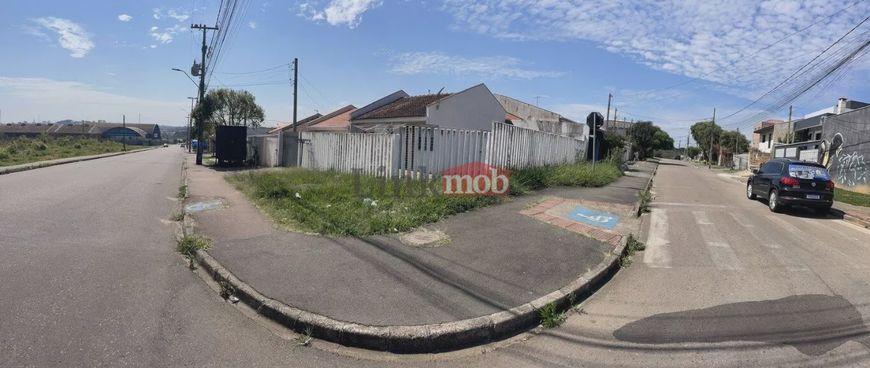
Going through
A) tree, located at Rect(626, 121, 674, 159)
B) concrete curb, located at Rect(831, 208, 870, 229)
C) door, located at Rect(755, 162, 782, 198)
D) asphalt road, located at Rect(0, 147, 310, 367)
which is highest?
tree, located at Rect(626, 121, 674, 159)

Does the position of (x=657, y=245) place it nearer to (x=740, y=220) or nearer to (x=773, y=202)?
(x=740, y=220)

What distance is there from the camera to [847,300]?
4.92m

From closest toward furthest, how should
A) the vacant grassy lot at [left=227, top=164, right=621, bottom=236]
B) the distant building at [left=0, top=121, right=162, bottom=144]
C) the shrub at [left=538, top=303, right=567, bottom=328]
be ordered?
the shrub at [left=538, top=303, right=567, bottom=328]
the vacant grassy lot at [left=227, top=164, right=621, bottom=236]
the distant building at [left=0, top=121, right=162, bottom=144]

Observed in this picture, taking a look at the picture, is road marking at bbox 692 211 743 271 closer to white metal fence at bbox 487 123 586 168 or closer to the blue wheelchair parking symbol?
the blue wheelchair parking symbol

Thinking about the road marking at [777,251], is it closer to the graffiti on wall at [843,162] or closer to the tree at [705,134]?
the graffiti on wall at [843,162]

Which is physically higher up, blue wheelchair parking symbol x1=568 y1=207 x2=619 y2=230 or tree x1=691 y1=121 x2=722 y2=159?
tree x1=691 y1=121 x2=722 y2=159

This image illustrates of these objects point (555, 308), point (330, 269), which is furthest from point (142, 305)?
point (555, 308)

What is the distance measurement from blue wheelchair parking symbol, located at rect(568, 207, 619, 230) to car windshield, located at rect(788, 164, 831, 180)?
5985mm

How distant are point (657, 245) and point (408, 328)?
5.62m

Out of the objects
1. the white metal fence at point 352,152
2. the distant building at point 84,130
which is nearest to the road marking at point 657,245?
the white metal fence at point 352,152

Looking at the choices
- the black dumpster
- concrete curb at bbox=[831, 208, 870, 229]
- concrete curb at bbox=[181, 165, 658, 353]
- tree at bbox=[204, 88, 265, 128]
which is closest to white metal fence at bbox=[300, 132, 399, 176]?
the black dumpster

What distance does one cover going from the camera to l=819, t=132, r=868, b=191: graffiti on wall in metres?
19.3

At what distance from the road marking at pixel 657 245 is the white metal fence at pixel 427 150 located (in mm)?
4604

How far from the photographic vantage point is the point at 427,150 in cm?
1148
